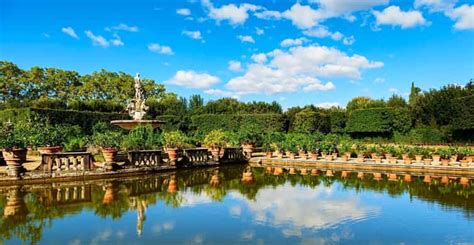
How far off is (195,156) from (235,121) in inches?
642

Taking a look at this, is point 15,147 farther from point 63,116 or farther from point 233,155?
point 63,116

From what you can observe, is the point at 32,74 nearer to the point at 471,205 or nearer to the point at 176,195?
the point at 176,195

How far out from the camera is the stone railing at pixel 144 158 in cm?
1323

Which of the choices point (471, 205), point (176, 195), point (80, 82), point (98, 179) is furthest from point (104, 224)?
point (80, 82)

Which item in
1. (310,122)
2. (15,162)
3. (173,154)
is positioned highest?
(310,122)

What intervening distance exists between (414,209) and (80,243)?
610 centimetres

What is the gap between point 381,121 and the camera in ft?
97.3

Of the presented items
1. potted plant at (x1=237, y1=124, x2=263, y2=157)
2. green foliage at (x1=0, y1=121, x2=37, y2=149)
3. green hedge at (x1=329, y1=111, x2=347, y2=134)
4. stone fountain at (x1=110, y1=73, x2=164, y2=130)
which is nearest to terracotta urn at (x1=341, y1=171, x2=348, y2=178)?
potted plant at (x1=237, y1=124, x2=263, y2=157)

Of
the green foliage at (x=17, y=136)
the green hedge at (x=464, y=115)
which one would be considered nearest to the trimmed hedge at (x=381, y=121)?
the green hedge at (x=464, y=115)

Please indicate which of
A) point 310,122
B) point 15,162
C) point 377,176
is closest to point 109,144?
point 15,162

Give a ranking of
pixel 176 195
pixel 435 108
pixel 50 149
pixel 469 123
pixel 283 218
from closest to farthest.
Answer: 1. pixel 283 218
2. pixel 176 195
3. pixel 50 149
4. pixel 469 123
5. pixel 435 108

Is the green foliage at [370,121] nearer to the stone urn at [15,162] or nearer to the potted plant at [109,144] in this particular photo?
the potted plant at [109,144]

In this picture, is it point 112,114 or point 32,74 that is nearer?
point 112,114

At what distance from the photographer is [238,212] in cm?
757
